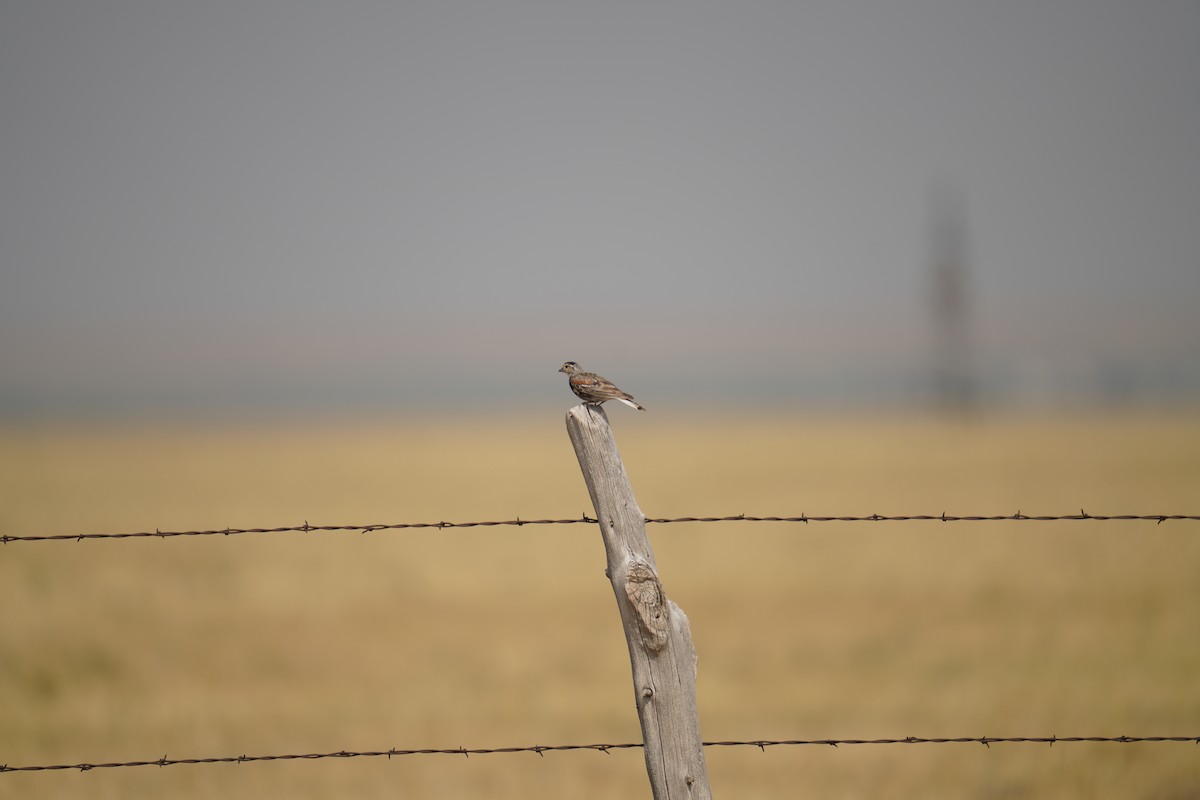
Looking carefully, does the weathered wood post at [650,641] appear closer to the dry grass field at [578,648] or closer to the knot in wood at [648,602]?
the knot in wood at [648,602]

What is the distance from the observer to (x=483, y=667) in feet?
42.8

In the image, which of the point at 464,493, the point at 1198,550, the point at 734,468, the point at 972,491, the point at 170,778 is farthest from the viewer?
the point at 734,468

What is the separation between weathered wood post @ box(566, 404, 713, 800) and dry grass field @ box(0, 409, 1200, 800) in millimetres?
4412

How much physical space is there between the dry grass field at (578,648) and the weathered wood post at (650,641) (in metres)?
4.41

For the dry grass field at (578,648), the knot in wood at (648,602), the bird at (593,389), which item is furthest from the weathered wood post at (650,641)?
the dry grass field at (578,648)

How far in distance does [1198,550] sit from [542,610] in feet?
38.9

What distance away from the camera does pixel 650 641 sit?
4.27 metres

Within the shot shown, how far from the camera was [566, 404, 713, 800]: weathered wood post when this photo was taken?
427cm

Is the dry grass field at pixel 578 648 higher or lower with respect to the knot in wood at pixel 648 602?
lower

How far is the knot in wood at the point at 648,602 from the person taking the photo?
4.21 metres

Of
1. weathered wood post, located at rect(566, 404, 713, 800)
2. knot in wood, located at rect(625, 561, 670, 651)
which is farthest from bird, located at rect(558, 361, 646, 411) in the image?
knot in wood, located at rect(625, 561, 670, 651)

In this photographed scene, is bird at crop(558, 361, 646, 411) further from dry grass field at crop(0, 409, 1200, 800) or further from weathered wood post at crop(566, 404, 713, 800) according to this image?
dry grass field at crop(0, 409, 1200, 800)

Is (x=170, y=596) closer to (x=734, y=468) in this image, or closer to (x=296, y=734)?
(x=296, y=734)

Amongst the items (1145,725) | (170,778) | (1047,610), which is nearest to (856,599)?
(1047,610)
